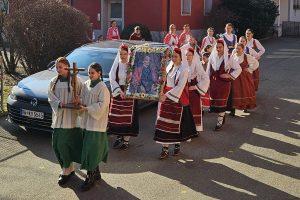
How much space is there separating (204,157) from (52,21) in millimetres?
7605

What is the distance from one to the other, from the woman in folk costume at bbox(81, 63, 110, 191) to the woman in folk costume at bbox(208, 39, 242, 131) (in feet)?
11.4

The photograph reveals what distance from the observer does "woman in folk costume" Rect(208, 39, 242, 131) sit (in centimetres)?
900

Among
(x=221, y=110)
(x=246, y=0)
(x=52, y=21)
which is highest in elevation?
(x=246, y=0)

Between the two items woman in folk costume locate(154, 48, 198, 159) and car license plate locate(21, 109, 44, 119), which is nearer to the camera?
woman in folk costume locate(154, 48, 198, 159)

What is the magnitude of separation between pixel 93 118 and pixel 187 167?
1.77 meters

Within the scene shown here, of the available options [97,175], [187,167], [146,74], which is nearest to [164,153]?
[187,167]

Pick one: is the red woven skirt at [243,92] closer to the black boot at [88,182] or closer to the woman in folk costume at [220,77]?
the woman in folk costume at [220,77]

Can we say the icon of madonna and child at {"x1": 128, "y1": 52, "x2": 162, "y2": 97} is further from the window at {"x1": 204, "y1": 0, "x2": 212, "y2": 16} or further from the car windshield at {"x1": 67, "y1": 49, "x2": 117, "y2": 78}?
the window at {"x1": 204, "y1": 0, "x2": 212, "y2": 16}

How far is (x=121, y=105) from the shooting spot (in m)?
7.74

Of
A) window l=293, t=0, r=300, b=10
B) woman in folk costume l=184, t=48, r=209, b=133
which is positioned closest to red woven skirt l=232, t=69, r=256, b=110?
woman in folk costume l=184, t=48, r=209, b=133

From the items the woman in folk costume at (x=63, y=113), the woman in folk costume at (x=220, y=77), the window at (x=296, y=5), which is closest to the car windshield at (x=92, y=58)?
the woman in folk costume at (x=220, y=77)

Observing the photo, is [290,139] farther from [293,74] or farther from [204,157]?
[293,74]

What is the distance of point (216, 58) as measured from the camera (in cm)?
905

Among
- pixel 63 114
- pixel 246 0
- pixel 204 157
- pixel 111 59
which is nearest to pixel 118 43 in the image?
pixel 111 59
